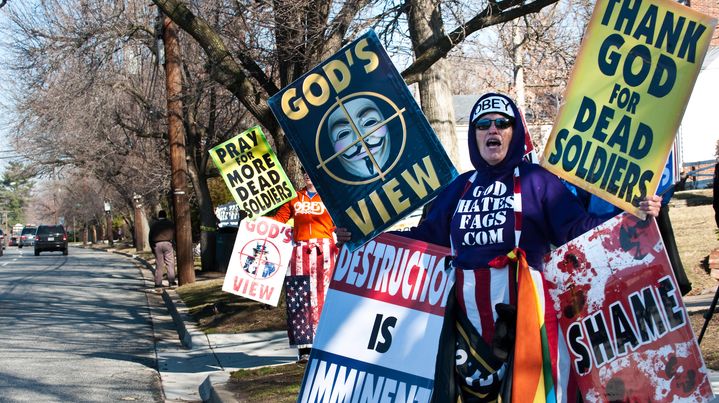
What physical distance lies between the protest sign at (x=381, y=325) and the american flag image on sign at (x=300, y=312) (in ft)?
11.7

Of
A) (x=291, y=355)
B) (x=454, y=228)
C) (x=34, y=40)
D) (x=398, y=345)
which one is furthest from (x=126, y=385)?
(x=34, y=40)

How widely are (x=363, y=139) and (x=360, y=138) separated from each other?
0.09 ft

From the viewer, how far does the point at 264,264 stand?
10.9 meters

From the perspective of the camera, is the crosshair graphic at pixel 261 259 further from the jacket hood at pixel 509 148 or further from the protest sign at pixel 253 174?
the jacket hood at pixel 509 148

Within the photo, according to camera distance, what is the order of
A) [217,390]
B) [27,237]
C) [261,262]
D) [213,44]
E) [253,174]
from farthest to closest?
[27,237] < [213,44] < [261,262] < [253,174] < [217,390]

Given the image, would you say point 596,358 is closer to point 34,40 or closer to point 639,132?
point 639,132

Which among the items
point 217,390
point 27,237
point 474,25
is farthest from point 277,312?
point 27,237

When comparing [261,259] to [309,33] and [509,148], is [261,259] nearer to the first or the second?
[309,33]

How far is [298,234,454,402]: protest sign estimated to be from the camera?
5379 millimetres

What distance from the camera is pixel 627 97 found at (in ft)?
15.3

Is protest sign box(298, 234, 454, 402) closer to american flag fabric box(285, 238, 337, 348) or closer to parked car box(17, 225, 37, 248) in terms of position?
american flag fabric box(285, 238, 337, 348)

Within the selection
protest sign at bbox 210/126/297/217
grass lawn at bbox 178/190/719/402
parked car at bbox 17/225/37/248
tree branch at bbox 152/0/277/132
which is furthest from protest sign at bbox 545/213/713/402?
parked car at bbox 17/225/37/248

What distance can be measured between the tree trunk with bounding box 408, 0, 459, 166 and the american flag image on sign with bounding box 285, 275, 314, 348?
3.16 metres

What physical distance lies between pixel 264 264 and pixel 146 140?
22.4 metres
